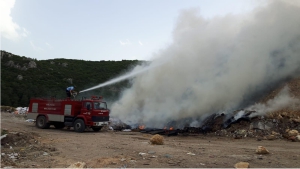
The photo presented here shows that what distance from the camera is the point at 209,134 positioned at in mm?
13148

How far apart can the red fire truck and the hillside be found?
44.0 ft

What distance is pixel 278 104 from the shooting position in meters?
13.9

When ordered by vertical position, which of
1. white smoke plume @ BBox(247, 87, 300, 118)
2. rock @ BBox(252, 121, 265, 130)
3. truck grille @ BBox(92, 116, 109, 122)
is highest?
white smoke plume @ BBox(247, 87, 300, 118)

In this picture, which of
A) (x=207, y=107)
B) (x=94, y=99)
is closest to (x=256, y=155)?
(x=207, y=107)

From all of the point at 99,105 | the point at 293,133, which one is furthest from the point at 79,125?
the point at 293,133

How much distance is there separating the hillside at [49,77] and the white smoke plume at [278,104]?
18192 millimetres

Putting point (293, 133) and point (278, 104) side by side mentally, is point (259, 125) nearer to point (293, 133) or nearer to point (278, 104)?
point (293, 133)

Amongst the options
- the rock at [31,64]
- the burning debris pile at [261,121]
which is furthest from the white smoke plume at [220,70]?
the rock at [31,64]

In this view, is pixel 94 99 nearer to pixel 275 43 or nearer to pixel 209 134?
pixel 209 134

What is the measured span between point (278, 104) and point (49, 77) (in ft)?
117

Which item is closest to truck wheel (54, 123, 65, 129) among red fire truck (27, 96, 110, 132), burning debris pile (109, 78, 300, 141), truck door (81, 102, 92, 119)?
red fire truck (27, 96, 110, 132)

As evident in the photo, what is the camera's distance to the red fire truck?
48.0 feet

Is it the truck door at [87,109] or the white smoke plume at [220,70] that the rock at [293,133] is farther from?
the truck door at [87,109]

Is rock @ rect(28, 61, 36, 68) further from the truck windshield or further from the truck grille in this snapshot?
the truck grille
